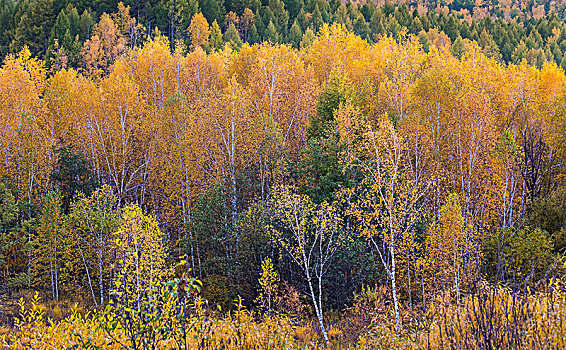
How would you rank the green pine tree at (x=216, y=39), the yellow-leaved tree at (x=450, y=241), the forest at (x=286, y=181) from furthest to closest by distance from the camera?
the green pine tree at (x=216, y=39) < the forest at (x=286, y=181) < the yellow-leaved tree at (x=450, y=241)

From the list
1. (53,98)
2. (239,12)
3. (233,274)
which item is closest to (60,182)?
(53,98)

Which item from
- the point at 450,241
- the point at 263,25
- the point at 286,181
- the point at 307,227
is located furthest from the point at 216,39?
the point at 450,241

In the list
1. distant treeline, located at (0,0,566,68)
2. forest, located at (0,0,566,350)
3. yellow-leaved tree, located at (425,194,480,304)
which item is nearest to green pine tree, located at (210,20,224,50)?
distant treeline, located at (0,0,566,68)

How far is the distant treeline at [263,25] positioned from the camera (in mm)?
76188

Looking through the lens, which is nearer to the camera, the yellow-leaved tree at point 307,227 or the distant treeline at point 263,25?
the yellow-leaved tree at point 307,227

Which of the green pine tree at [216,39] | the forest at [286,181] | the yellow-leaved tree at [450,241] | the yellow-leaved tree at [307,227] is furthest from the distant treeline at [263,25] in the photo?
the yellow-leaved tree at [450,241]

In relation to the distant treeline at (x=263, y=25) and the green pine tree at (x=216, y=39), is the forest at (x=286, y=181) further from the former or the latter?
the distant treeline at (x=263, y=25)

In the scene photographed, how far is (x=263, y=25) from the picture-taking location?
82938 millimetres

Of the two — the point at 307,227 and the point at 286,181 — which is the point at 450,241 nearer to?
the point at 307,227

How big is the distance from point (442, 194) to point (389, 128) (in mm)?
12607

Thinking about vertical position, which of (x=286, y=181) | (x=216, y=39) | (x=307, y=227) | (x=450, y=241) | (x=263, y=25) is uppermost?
(x=263, y=25)

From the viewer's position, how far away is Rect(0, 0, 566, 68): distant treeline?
7619cm

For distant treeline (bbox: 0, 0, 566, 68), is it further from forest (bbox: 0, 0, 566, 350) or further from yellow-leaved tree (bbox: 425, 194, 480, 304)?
yellow-leaved tree (bbox: 425, 194, 480, 304)

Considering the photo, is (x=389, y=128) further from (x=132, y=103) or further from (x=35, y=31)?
(x=35, y=31)
